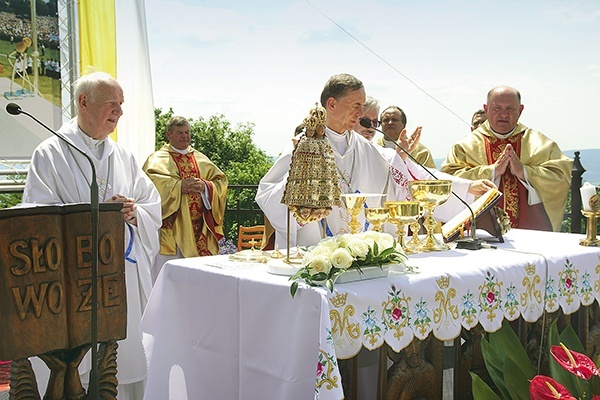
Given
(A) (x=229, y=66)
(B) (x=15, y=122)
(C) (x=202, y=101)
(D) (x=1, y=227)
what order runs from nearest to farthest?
(D) (x=1, y=227) → (B) (x=15, y=122) → (A) (x=229, y=66) → (C) (x=202, y=101)

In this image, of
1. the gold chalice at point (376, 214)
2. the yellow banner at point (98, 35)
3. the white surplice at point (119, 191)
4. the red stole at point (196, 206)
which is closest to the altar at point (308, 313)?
the gold chalice at point (376, 214)

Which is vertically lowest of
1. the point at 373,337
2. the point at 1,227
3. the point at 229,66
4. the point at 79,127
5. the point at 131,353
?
the point at 131,353

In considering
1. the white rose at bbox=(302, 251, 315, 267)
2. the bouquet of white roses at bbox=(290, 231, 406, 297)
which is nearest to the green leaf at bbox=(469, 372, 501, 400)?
the bouquet of white roses at bbox=(290, 231, 406, 297)

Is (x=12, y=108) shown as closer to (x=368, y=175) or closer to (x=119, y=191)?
(x=119, y=191)

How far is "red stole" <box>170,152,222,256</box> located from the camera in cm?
746

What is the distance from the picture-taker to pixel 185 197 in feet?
24.3

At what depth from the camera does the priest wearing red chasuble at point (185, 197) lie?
288 inches

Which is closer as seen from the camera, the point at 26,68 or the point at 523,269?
the point at 523,269

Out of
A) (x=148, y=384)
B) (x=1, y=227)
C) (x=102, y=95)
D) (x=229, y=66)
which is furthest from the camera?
(x=229, y=66)

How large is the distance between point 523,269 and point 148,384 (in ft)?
6.16

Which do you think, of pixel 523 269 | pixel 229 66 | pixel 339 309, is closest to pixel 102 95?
pixel 339 309

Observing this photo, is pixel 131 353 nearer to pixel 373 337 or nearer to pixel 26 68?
pixel 373 337

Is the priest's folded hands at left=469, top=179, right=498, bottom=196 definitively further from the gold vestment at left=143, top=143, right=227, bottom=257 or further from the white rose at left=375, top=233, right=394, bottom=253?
the gold vestment at left=143, top=143, right=227, bottom=257

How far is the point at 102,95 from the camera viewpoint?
4281 mm
